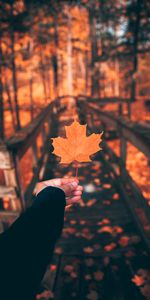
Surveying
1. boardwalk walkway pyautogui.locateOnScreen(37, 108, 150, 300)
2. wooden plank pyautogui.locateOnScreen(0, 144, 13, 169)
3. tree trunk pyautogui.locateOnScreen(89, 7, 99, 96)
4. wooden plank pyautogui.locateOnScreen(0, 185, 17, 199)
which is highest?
tree trunk pyautogui.locateOnScreen(89, 7, 99, 96)

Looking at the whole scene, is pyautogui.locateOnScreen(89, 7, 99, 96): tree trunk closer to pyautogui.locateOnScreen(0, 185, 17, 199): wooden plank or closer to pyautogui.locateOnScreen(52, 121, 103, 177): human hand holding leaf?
pyautogui.locateOnScreen(0, 185, 17, 199): wooden plank

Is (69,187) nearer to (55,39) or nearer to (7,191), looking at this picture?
(7,191)

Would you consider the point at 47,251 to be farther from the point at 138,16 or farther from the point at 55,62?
the point at 55,62

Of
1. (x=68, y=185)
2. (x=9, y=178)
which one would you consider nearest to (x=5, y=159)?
(x=9, y=178)

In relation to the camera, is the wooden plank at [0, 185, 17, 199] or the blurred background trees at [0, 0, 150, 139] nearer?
the wooden plank at [0, 185, 17, 199]

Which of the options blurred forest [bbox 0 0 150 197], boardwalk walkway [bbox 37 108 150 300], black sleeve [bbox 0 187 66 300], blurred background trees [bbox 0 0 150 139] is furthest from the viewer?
blurred background trees [bbox 0 0 150 139]

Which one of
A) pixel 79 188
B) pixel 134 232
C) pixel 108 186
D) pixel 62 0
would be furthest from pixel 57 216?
pixel 62 0

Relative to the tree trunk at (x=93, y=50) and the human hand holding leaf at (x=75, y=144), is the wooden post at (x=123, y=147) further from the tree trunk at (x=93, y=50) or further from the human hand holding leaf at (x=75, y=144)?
the tree trunk at (x=93, y=50)

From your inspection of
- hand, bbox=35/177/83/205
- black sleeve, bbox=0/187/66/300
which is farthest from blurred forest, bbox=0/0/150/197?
black sleeve, bbox=0/187/66/300
